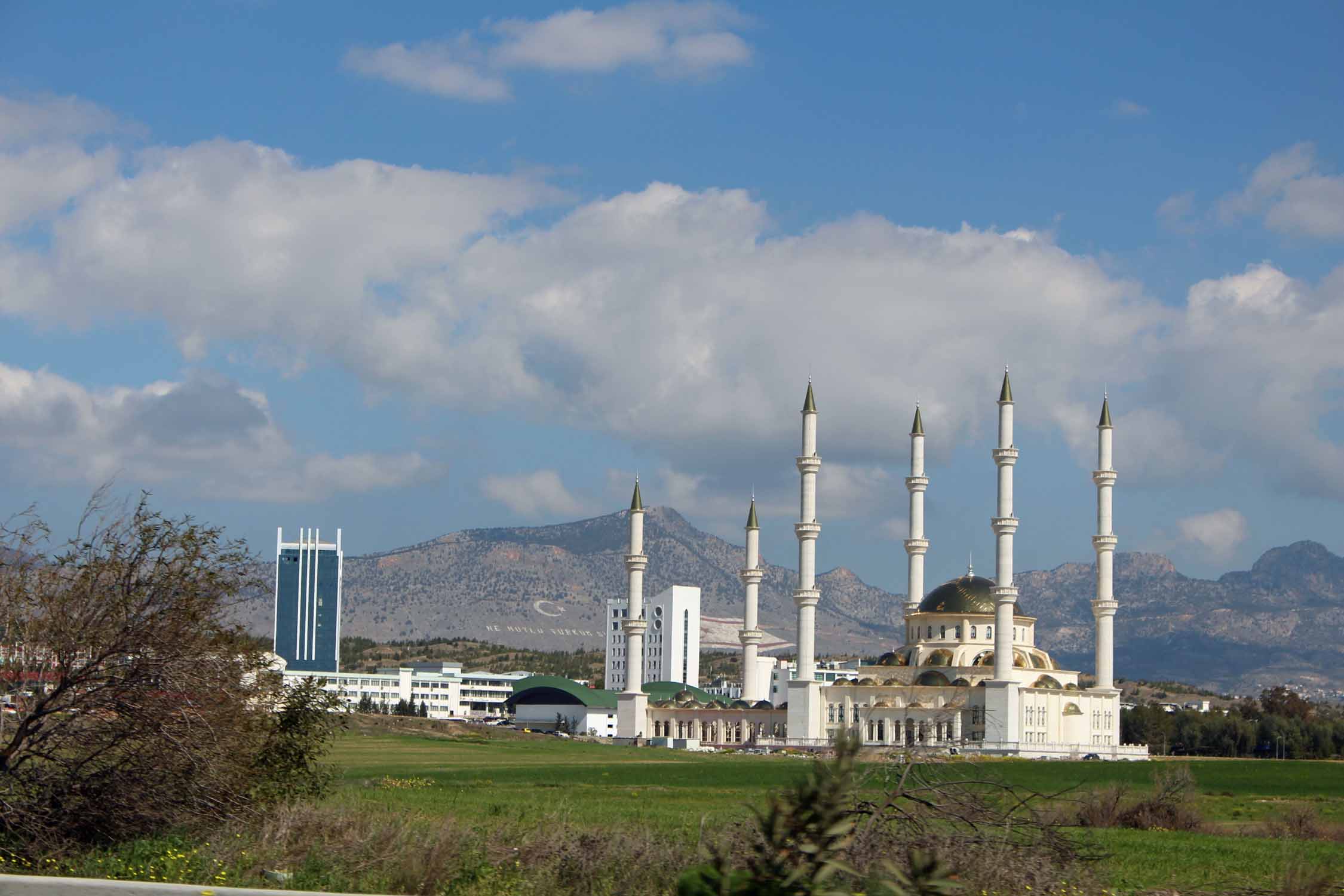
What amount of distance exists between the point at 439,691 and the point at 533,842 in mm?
150562

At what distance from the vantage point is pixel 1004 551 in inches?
3898

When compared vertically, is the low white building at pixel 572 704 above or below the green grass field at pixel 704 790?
below

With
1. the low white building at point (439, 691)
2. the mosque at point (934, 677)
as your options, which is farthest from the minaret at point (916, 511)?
the low white building at point (439, 691)

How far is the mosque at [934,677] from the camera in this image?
99188 millimetres

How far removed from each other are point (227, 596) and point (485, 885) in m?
6.16

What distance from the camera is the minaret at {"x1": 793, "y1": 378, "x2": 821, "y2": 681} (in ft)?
343

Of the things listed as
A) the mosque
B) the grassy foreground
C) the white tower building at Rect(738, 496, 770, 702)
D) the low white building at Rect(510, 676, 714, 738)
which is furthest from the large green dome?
the grassy foreground

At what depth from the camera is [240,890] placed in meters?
13.1

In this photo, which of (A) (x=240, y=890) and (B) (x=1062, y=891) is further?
(B) (x=1062, y=891)

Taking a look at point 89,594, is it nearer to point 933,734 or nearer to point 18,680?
point 18,680

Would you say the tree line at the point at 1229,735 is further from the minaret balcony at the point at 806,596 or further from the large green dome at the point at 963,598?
the minaret balcony at the point at 806,596

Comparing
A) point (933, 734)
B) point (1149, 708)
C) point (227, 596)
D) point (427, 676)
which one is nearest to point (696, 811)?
point (227, 596)

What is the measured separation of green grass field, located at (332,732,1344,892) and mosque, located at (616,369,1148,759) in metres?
8.32

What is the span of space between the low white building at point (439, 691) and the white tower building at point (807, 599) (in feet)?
186
